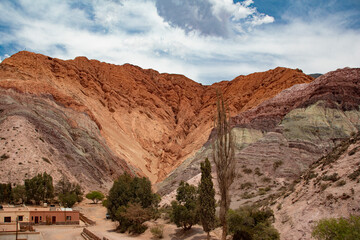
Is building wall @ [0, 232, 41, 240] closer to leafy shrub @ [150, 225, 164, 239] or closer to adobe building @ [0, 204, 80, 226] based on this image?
adobe building @ [0, 204, 80, 226]

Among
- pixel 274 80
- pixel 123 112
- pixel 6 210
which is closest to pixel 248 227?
pixel 6 210

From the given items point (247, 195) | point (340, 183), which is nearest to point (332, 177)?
point (340, 183)

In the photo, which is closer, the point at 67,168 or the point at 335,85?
the point at 67,168

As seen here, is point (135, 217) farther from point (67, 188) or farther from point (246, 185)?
point (67, 188)

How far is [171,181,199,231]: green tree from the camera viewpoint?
30.7 metres

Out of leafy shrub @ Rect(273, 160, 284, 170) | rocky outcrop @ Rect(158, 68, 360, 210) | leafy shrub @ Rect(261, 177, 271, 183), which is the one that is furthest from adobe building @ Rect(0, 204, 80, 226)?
leafy shrub @ Rect(273, 160, 284, 170)

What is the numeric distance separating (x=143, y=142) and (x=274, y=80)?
4702 centimetres

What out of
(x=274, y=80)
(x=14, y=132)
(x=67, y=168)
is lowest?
(x=67, y=168)

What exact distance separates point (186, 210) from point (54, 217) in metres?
18.9

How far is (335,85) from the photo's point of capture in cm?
7488

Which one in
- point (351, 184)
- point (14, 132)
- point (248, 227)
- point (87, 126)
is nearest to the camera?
point (351, 184)

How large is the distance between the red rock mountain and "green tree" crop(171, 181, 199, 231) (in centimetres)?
4423

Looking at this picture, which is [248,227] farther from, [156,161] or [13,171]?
A: [156,161]

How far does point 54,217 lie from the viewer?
41781mm
